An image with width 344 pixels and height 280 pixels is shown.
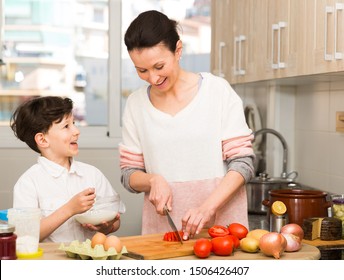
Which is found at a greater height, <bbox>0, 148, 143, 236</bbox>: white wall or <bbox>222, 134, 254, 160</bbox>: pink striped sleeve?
<bbox>222, 134, 254, 160</bbox>: pink striped sleeve

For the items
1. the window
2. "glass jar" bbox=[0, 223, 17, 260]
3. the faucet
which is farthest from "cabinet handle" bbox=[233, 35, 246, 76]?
"glass jar" bbox=[0, 223, 17, 260]

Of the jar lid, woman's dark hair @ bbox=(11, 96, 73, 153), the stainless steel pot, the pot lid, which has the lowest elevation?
the stainless steel pot

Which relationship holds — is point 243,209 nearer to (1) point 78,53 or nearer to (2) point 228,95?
(2) point 228,95

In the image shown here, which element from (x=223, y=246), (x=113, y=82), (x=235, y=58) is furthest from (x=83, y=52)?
(x=223, y=246)

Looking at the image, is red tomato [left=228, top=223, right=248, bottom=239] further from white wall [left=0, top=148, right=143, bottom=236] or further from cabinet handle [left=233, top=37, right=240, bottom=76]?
white wall [left=0, top=148, right=143, bottom=236]

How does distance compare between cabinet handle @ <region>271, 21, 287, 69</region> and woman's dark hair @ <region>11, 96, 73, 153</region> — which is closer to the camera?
woman's dark hair @ <region>11, 96, 73, 153</region>

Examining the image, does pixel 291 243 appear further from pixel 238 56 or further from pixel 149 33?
pixel 238 56

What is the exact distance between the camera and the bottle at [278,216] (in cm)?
247

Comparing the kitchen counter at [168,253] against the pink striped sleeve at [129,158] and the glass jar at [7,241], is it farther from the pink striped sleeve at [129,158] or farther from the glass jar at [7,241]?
the pink striped sleeve at [129,158]

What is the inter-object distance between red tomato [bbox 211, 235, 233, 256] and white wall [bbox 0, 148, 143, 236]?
2388mm

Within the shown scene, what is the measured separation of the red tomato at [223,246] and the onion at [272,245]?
8cm

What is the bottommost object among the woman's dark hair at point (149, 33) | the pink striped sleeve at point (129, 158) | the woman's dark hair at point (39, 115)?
the pink striped sleeve at point (129, 158)

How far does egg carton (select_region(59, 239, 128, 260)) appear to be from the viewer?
1789 mm

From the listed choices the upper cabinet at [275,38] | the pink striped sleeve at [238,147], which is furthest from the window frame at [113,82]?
the pink striped sleeve at [238,147]
